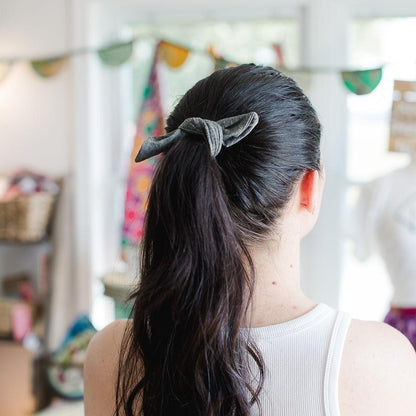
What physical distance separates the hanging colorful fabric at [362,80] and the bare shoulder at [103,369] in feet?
4.95

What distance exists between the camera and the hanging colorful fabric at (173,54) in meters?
2.37

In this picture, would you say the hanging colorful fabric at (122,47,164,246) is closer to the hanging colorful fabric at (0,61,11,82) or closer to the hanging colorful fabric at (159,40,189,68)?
the hanging colorful fabric at (159,40,189,68)

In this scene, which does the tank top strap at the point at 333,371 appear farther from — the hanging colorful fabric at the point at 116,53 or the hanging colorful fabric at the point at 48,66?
the hanging colorful fabric at the point at 48,66

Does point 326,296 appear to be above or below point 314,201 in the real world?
below

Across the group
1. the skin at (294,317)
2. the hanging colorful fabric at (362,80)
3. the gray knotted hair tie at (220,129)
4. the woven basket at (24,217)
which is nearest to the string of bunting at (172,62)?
the hanging colorful fabric at (362,80)

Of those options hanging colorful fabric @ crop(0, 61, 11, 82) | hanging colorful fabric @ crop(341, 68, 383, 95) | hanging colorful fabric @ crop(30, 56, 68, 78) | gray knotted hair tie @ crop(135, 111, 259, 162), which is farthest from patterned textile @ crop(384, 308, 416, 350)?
hanging colorful fabric @ crop(0, 61, 11, 82)

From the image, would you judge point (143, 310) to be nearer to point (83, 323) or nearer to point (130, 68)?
point (83, 323)

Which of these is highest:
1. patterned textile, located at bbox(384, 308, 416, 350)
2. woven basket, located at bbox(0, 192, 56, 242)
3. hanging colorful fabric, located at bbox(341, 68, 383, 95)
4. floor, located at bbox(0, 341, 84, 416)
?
hanging colorful fabric, located at bbox(341, 68, 383, 95)

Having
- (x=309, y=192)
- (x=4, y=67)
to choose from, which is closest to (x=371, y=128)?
(x=4, y=67)

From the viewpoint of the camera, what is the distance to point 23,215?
8.10 ft

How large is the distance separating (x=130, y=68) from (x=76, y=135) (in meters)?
0.37

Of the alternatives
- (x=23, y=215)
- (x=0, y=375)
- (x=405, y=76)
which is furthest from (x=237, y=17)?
(x=0, y=375)

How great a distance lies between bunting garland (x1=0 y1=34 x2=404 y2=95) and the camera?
2.15 metres

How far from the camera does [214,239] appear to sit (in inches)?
31.8
